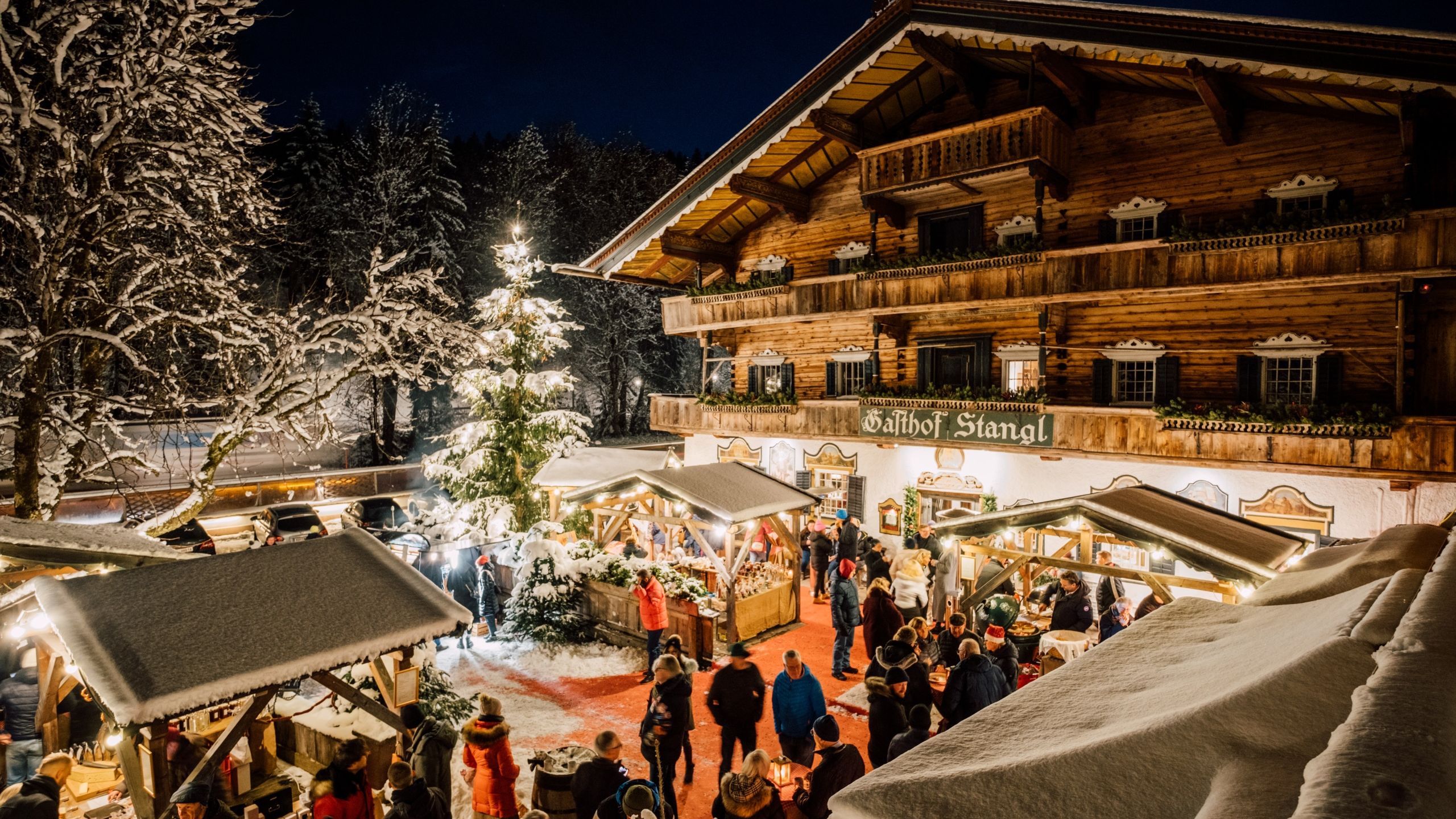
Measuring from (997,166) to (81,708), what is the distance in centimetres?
1835

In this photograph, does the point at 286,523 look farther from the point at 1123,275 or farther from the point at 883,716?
the point at 1123,275

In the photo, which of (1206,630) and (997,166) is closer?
(1206,630)

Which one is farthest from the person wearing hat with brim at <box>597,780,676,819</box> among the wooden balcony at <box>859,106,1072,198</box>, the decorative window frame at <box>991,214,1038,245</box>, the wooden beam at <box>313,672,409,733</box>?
the decorative window frame at <box>991,214,1038,245</box>

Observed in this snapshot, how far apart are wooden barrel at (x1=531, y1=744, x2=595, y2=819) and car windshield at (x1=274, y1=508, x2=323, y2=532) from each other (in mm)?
18360

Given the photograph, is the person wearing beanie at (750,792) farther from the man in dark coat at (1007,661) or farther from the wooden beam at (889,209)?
the wooden beam at (889,209)

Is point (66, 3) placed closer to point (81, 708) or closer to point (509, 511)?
point (81, 708)

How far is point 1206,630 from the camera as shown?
9.66 ft

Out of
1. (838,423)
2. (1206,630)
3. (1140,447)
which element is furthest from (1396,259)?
(1206,630)

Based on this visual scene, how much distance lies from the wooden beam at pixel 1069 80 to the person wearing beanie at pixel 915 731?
47.5 feet

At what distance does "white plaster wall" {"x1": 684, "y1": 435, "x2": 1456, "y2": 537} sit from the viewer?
519 inches

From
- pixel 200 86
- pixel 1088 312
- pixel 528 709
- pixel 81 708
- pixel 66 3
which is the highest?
pixel 66 3

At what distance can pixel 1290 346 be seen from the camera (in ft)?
47.7

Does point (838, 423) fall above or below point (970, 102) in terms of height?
below

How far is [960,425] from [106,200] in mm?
16118
